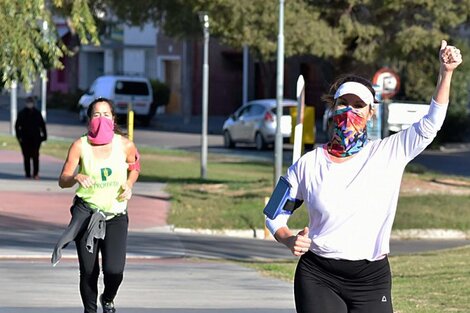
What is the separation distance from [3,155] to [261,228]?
15.0 metres

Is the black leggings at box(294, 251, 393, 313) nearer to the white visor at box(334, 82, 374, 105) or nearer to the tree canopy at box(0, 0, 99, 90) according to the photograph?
the white visor at box(334, 82, 374, 105)

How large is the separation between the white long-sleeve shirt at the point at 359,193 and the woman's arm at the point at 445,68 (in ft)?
0.14

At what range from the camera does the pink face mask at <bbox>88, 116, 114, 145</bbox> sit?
862 centimetres

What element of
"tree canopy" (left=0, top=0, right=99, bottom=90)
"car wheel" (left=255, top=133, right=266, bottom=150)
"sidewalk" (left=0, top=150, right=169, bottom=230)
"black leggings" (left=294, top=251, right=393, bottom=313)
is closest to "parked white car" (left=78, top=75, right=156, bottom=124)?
"car wheel" (left=255, top=133, right=266, bottom=150)

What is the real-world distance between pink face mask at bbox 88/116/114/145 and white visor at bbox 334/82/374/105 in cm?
324

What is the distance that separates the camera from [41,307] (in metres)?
10.1

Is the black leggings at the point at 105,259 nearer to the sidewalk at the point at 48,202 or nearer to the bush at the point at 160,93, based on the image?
the sidewalk at the point at 48,202

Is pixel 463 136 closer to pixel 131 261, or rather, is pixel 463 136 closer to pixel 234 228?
pixel 234 228

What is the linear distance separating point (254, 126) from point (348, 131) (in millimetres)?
32640

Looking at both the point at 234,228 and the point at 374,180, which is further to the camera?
the point at 234,228

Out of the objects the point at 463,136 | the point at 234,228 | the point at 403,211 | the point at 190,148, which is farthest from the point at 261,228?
the point at 463,136

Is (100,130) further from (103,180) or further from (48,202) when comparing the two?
(48,202)

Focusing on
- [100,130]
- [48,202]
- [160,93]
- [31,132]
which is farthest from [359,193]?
[160,93]

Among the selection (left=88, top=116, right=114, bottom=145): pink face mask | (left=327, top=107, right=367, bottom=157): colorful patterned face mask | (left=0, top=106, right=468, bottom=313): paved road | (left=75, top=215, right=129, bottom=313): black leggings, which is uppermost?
(left=327, top=107, right=367, bottom=157): colorful patterned face mask
